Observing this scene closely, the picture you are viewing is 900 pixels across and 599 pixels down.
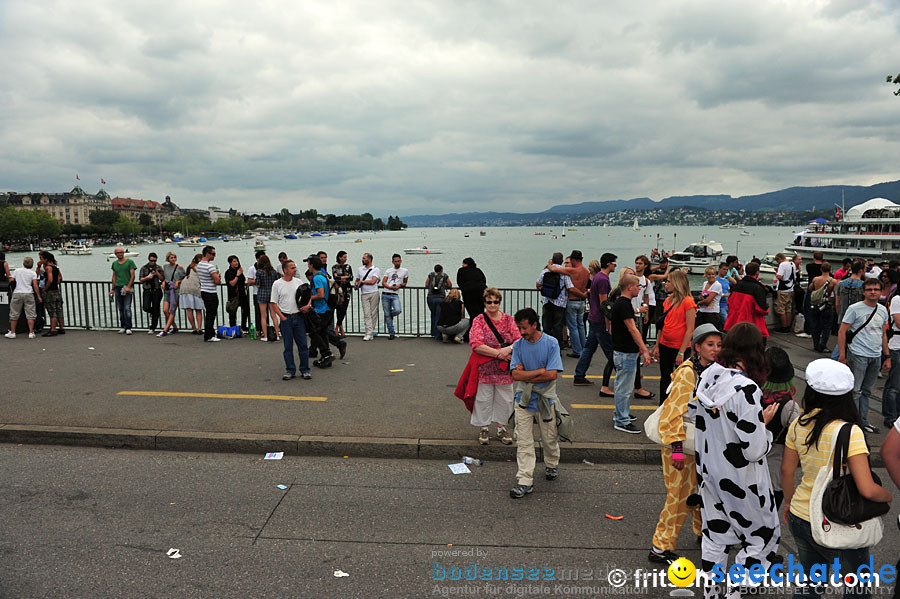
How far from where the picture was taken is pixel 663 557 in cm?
406

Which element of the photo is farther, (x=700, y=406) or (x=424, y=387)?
(x=424, y=387)

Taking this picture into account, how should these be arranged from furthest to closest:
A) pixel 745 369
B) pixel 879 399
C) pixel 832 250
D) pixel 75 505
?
pixel 832 250 → pixel 879 399 → pixel 75 505 → pixel 745 369

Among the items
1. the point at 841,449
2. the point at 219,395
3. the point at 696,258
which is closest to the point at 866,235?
the point at 696,258

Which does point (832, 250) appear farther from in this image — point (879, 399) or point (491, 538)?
point (491, 538)

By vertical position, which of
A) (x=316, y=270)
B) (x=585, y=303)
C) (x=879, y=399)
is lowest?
(x=879, y=399)

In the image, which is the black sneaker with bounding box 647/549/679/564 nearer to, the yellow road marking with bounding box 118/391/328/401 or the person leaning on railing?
the yellow road marking with bounding box 118/391/328/401

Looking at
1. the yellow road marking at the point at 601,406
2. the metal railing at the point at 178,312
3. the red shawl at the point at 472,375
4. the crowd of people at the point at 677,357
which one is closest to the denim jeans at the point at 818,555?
the crowd of people at the point at 677,357

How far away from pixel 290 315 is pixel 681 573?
267 inches

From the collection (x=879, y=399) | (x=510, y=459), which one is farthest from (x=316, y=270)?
(x=879, y=399)

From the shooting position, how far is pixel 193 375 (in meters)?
9.29

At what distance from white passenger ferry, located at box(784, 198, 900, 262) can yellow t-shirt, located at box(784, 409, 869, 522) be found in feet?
163

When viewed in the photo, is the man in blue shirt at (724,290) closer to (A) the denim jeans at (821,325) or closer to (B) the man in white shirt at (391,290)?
(A) the denim jeans at (821,325)

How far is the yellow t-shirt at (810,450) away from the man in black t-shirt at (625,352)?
140 inches

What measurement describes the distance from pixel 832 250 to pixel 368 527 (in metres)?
59.1
